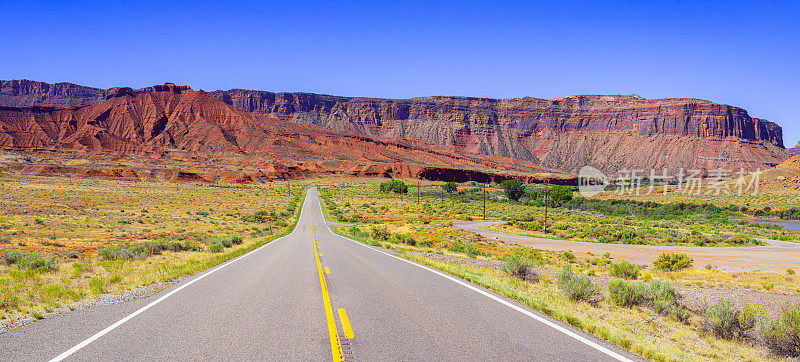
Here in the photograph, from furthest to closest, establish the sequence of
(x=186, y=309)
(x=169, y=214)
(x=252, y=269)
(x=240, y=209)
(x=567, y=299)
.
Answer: (x=240, y=209)
(x=169, y=214)
(x=252, y=269)
(x=567, y=299)
(x=186, y=309)

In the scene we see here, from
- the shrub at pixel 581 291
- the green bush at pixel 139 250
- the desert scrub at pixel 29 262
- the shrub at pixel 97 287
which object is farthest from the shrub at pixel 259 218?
the shrub at pixel 581 291

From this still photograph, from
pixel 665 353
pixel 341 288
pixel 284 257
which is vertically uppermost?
pixel 665 353

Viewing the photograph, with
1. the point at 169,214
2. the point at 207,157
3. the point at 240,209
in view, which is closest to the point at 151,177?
the point at 207,157

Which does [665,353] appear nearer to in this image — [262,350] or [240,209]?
[262,350]

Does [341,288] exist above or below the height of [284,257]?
above

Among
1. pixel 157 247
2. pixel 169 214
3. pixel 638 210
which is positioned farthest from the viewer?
pixel 638 210

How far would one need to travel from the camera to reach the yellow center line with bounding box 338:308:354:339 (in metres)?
5.84

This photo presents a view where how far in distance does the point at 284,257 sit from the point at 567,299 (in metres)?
11.7

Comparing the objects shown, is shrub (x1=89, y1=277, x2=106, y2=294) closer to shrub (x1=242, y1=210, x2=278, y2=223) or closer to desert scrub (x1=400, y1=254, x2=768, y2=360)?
desert scrub (x1=400, y1=254, x2=768, y2=360)

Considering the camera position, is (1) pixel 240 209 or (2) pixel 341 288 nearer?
(2) pixel 341 288

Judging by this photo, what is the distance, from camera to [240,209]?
5997 centimetres

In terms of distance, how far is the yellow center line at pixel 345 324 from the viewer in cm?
584

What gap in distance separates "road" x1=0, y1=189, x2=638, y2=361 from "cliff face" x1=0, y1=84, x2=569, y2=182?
411ft

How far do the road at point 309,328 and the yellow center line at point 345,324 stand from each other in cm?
3
